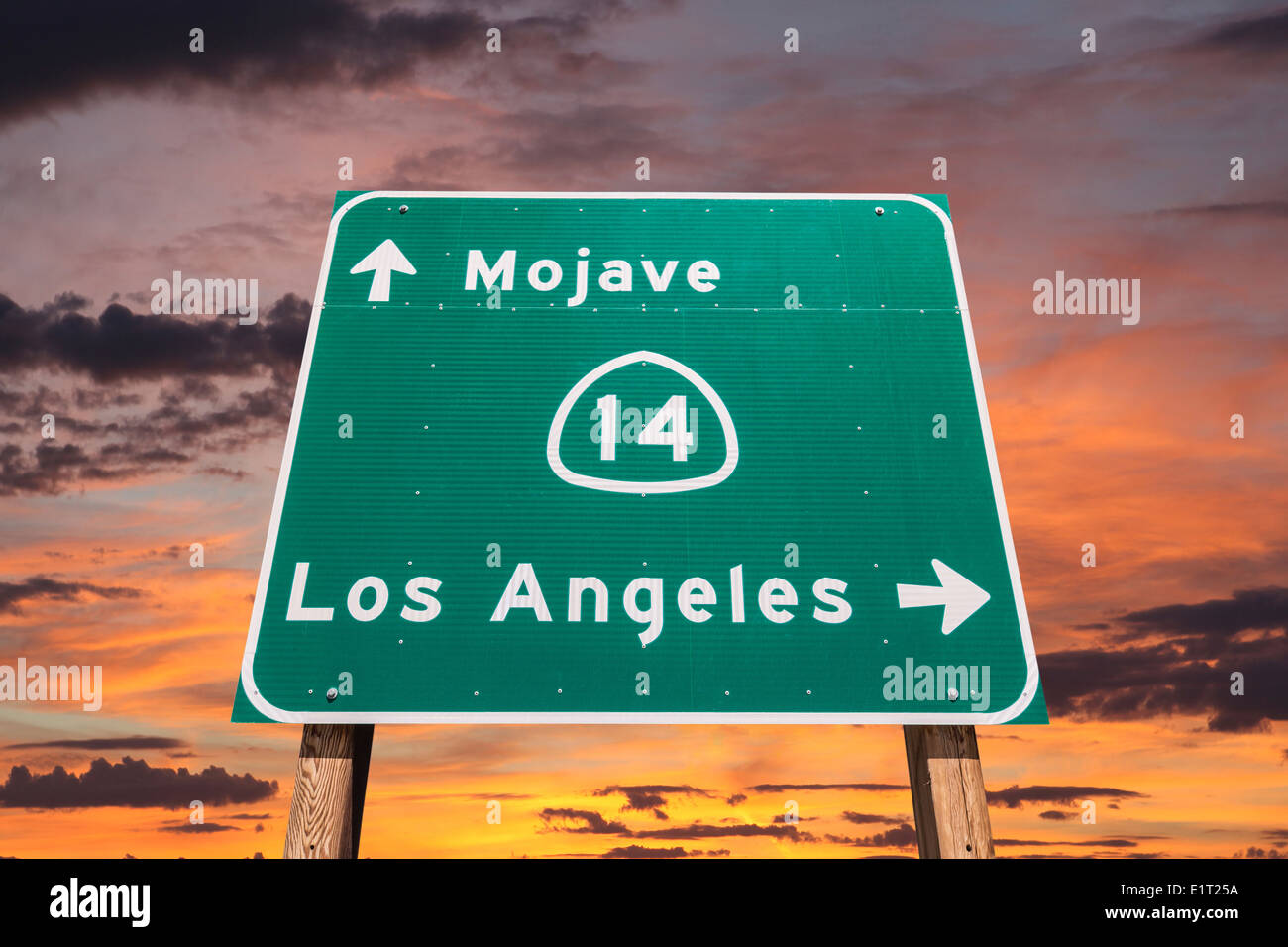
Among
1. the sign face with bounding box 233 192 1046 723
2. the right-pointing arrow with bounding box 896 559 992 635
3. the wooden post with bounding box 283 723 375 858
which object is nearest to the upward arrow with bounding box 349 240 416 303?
the sign face with bounding box 233 192 1046 723

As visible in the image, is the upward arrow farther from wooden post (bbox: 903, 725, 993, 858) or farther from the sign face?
wooden post (bbox: 903, 725, 993, 858)

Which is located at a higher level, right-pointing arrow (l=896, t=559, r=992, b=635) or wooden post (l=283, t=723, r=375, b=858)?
right-pointing arrow (l=896, t=559, r=992, b=635)

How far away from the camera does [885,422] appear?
559 centimetres

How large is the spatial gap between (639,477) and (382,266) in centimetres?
196

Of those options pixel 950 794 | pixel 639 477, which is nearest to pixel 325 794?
pixel 639 477

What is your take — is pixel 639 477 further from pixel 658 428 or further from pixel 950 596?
pixel 950 596

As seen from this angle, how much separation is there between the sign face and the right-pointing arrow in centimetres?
1

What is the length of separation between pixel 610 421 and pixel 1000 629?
7.08 ft

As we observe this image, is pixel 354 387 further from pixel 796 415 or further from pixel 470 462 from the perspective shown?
pixel 796 415

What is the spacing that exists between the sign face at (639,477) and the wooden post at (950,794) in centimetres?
15

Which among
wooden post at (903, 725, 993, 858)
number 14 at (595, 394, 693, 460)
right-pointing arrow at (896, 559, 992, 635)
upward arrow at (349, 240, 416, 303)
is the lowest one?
wooden post at (903, 725, 993, 858)

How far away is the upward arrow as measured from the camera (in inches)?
235
